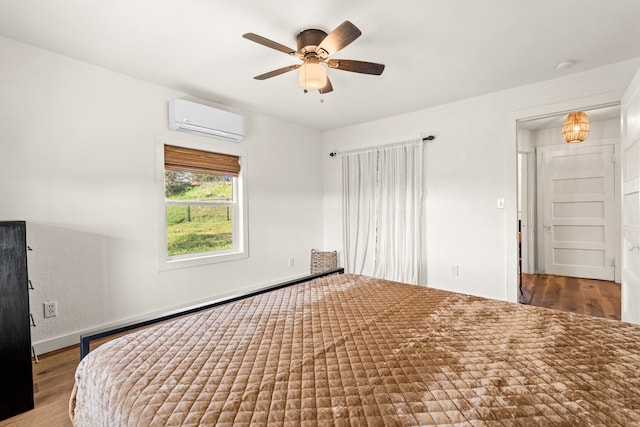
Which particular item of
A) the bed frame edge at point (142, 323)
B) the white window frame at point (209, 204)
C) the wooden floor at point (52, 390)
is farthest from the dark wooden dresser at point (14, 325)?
the white window frame at point (209, 204)

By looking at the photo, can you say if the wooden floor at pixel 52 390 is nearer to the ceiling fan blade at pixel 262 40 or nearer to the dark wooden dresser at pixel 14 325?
the dark wooden dresser at pixel 14 325

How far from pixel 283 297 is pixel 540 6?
241 centimetres

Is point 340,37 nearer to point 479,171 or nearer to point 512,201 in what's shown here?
point 479,171

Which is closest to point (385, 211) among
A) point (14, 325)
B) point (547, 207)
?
point (547, 207)

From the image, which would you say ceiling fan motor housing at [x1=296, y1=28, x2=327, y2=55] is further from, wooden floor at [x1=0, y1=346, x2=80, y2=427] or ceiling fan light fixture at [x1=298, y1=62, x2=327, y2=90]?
wooden floor at [x1=0, y1=346, x2=80, y2=427]

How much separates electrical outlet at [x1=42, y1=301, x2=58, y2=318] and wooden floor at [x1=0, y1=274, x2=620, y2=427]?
305 mm

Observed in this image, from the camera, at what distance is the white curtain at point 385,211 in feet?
12.7

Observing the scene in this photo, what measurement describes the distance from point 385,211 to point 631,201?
2357mm

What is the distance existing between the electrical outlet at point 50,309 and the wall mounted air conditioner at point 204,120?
1.82 m

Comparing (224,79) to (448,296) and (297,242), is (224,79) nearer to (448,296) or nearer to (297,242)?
(297,242)

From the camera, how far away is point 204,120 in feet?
10.4

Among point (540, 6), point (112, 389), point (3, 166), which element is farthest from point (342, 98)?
point (112, 389)

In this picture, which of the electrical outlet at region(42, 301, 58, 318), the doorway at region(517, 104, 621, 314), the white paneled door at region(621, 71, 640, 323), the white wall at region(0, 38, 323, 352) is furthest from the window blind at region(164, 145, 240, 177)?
the doorway at region(517, 104, 621, 314)

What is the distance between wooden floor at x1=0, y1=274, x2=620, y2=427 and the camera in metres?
1.71
